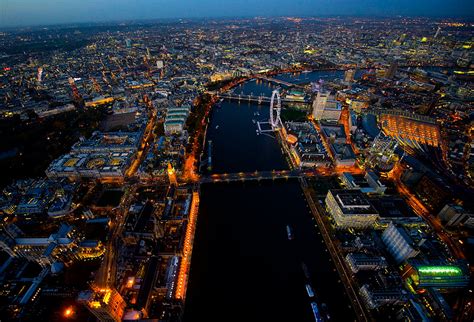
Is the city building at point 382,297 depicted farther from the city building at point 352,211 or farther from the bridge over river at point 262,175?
the bridge over river at point 262,175

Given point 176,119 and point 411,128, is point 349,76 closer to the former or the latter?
point 411,128

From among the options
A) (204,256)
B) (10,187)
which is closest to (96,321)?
(204,256)

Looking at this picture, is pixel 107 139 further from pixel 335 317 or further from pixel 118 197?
pixel 335 317

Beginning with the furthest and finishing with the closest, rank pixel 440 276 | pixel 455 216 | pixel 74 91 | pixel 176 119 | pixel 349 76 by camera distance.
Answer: pixel 349 76, pixel 74 91, pixel 176 119, pixel 455 216, pixel 440 276

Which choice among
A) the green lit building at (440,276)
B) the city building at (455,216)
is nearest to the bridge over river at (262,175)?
the city building at (455,216)

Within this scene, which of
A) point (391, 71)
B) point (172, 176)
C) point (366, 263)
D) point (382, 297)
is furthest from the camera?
point (391, 71)

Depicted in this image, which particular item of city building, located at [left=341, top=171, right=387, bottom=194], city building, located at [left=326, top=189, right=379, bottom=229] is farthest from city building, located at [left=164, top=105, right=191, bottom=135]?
city building, located at [left=326, top=189, right=379, bottom=229]

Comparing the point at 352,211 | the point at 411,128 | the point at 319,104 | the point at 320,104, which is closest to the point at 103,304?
the point at 352,211
